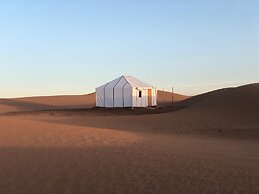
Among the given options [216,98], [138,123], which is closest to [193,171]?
[138,123]

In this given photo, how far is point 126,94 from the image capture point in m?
47.8

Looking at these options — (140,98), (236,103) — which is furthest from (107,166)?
(140,98)

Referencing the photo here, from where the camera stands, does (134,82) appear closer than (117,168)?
No

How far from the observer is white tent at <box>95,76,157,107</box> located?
47.6m

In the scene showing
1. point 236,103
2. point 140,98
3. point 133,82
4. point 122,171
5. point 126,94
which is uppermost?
point 133,82

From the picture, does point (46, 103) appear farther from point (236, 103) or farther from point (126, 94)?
point (236, 103)

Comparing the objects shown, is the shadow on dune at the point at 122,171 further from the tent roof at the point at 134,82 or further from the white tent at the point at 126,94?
the tent roof at the point at 134,82

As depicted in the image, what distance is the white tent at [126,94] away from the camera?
47.6 metres

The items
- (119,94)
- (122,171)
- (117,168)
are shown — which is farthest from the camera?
(119,94)

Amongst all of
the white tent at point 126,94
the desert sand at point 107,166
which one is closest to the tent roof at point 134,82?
the white tent at point 126,94

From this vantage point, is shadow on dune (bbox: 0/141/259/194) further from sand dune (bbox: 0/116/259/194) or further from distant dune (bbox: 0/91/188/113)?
distant dune (bbox: 0/91/188/113)

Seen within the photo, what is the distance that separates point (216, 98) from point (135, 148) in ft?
103

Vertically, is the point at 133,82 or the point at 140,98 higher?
the point at 133,82

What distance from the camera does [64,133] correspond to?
17.9 metres
